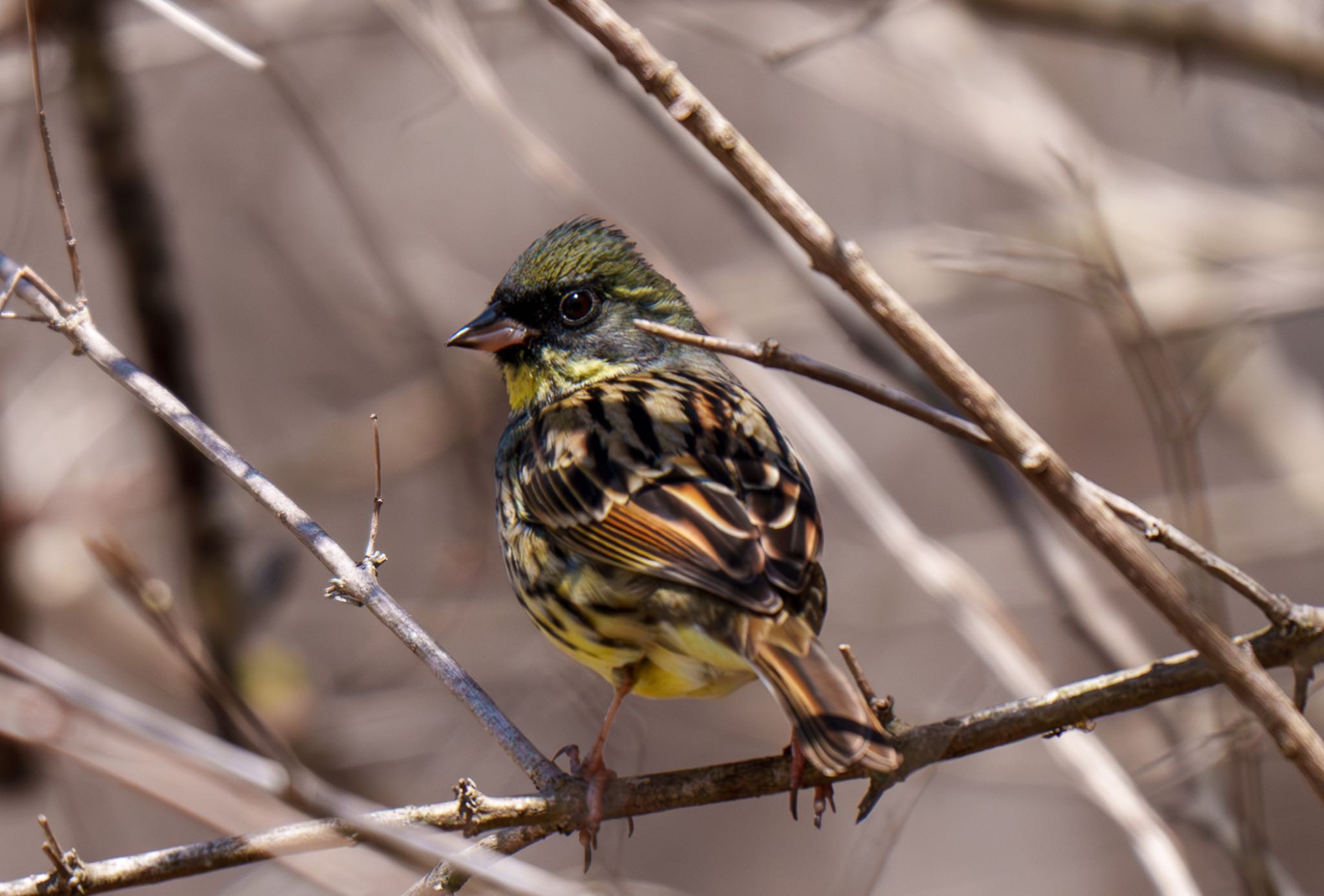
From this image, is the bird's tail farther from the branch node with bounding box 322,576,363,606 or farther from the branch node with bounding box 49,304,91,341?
the branch node with bounding box 49,304,91,341

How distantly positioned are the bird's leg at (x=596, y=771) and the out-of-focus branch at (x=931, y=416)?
42.2 inches

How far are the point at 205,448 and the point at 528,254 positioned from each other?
1.45 meters

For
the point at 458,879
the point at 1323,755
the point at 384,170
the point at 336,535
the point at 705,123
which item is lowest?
the point at 1323,755

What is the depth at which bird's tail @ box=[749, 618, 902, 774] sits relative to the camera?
8.04ft

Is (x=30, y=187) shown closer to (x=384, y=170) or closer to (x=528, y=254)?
(x=384, y=170)

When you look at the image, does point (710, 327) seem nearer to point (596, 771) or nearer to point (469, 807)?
point (596, 771)

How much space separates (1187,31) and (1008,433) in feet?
12.2

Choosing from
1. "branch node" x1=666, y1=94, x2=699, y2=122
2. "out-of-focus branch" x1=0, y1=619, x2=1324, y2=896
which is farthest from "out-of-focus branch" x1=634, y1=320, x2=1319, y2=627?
"branch node" x1=666, y1=94, x2=699, y2=122

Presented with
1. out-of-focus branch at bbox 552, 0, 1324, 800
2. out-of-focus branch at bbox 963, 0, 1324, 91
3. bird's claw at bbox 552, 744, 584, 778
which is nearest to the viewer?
out-of-focus branch at bbox 552, 0, 1324, 800

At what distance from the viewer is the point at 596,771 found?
2980mm

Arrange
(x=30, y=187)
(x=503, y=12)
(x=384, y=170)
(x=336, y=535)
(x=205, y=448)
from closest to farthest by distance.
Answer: (x=205, y=448)
(x=503, y=12)
(x=30, y=187)
(x=336, y=535)
(x=384, y=170)

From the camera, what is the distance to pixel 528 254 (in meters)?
3.96

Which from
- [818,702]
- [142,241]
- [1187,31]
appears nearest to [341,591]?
[818,702]

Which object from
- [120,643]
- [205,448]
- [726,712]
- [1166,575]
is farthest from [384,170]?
[1166,575]
